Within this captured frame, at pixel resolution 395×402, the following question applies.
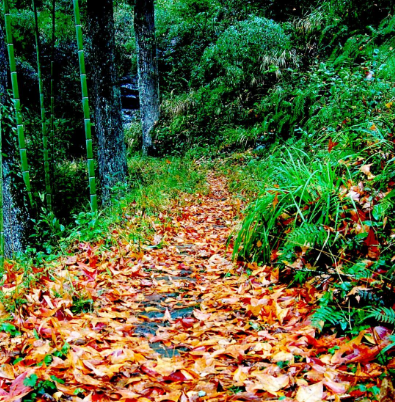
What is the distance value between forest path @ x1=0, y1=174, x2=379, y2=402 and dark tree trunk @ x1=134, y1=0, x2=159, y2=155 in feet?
28.7

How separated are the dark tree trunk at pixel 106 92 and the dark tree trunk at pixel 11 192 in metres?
1.38

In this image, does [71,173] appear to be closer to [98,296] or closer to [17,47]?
[17,47]

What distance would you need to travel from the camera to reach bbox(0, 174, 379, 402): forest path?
168 centimetres

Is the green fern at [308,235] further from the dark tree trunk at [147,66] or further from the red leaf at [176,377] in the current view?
the dark tree trunk at [147,66]

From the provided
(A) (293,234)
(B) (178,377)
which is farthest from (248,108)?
(B) (178,377)

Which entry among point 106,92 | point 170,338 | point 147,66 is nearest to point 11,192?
point 106,92

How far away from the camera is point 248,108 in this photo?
35.1ft

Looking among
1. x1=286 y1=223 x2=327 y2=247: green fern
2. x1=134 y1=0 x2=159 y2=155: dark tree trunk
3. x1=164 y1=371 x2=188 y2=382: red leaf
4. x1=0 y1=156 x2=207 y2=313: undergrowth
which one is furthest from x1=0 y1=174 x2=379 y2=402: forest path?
x1=134 y1=0 x2=159 y2=155: dark tree trunk

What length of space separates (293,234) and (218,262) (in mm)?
1083

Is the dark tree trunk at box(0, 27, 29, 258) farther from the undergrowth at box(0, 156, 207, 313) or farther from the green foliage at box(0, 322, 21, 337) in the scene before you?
the green foliage at box(0, 322, 21, 337)

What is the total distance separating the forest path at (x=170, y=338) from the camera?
1.68 meters

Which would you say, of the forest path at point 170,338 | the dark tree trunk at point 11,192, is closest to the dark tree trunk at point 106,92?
the dark tree trunk at point 11,192

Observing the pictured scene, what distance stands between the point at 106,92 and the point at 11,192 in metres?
2.26

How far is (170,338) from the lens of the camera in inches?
87.4
